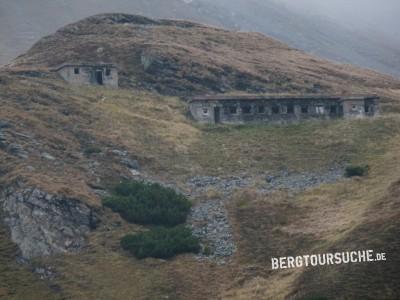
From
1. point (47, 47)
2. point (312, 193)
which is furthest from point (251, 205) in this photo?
point (47, 47)

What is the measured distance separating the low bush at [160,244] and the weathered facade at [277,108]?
32305mm

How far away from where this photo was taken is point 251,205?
244 feet

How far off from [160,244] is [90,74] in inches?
1667

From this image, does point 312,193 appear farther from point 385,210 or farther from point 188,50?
point 188,50

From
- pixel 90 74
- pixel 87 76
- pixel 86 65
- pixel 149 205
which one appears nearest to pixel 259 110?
pixel 90 74

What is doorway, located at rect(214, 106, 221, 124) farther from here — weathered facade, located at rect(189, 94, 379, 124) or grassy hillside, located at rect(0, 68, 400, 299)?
grassy hillside, located at rect(0, 68, 400, 299)

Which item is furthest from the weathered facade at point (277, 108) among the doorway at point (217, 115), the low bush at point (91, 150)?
the low bush at point (91, 150)

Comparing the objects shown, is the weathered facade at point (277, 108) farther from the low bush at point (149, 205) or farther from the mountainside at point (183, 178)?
the low bush at point (149, 205)

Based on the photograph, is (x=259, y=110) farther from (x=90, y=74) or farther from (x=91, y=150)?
(x=91, y=150)

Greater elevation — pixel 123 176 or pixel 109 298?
pixel 123 176

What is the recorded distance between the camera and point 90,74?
10538 centimetres

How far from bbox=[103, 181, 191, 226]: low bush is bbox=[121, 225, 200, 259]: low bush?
3.43 meters

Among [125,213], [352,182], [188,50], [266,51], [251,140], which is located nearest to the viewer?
[125,213]

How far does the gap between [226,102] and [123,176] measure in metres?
23.8
